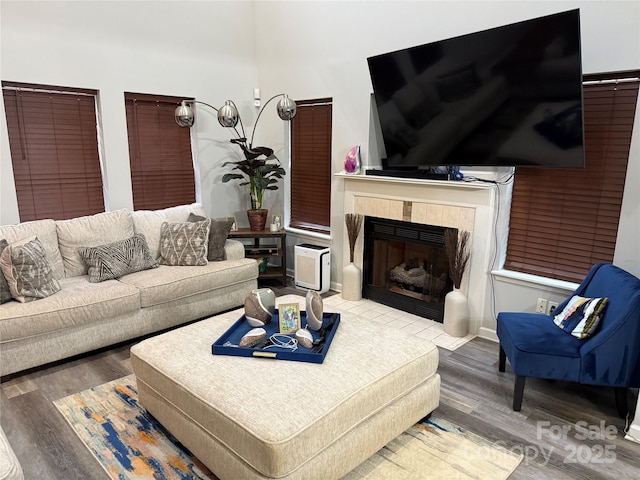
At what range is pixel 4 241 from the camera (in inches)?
118

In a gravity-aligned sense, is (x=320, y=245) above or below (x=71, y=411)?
above

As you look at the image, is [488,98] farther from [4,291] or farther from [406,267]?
[4,291]

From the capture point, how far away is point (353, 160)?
13.5 feet

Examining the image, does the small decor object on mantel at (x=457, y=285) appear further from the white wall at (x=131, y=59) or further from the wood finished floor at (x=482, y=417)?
the white wall at (x=131, y=59)

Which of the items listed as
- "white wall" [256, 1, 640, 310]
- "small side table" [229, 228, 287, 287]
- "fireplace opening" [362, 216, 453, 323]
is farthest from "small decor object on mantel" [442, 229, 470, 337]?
"small side table" [229, 228, 287, 287]

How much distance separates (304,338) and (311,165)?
9.48 ft

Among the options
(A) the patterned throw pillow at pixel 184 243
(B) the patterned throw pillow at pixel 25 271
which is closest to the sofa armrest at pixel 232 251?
(A) the patterned throw pillow at pixel 184 243

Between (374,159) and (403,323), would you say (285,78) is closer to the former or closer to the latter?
(374,159)

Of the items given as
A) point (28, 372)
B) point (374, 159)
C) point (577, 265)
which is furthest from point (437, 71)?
point (28, 372)

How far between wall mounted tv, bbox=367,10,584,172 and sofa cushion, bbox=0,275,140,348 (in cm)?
245

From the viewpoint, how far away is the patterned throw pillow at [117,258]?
3395 millimetres

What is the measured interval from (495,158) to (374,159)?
4.35 feet

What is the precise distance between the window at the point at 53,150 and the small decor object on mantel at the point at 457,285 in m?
3.28

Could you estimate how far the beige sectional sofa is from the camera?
282 cm
